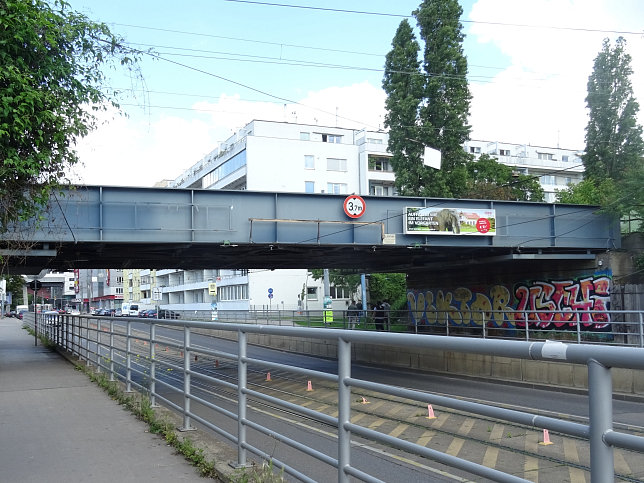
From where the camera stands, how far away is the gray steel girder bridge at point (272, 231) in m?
19.8

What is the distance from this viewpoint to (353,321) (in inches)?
1112

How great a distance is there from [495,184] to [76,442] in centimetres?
4538

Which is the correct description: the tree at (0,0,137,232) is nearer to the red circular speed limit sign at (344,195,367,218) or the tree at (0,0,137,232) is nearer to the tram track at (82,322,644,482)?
the tram track at (82,322,644,482)

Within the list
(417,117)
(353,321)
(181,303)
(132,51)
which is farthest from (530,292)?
(181,303)

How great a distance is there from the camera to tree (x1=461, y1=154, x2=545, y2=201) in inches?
1770

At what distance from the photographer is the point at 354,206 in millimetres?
22219

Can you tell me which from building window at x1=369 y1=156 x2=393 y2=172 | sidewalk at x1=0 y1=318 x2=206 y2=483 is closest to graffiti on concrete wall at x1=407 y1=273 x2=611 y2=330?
sidewalk at x1=0 y1=318 x2=206 y2=483

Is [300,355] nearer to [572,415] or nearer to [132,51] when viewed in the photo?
[132,51]

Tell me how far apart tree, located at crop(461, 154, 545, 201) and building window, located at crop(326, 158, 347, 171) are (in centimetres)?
1737

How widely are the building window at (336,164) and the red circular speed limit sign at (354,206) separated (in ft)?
151

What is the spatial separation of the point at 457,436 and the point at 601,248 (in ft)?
78.8

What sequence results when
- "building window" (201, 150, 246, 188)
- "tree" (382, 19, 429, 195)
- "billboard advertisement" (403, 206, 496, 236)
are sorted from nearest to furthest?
"billboard advertisement" (403, 206, 496, 236) < "tree" (382, 19, 429, 195) < "building window" (201, 150, 246, 188)

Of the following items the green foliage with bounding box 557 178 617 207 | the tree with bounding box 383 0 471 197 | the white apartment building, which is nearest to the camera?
the tree with bounding box 383 0 471 197

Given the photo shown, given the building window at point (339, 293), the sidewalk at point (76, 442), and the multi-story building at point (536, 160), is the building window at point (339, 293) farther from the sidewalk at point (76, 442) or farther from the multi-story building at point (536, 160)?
the sidewalk at point (76, 442)
